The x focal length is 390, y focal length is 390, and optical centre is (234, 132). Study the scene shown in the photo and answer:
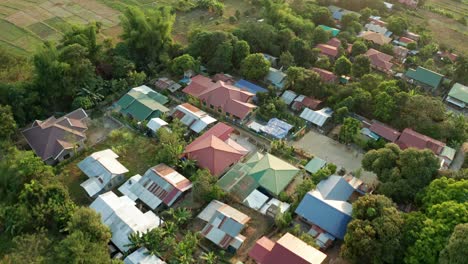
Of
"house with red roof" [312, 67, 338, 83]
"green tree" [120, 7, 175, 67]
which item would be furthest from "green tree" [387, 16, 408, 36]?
"green tree" [120, 7, 175, 67]

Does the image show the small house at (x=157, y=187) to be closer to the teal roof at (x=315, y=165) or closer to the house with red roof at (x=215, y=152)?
the house with red roof at (x=215, y=152)

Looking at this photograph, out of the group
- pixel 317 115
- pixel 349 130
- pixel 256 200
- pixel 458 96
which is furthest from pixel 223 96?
pixel 458 96

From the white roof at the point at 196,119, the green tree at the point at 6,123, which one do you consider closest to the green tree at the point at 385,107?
the white roof at the point at 196,119

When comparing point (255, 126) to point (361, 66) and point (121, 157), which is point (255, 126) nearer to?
point (121, 157)

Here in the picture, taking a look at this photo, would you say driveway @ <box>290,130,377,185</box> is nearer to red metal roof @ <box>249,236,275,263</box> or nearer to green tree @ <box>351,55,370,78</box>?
green tree @ <box>351,55,370,78</box>

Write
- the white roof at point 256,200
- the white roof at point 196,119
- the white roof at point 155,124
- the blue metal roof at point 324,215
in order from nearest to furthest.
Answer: the blue metal roof at point 324,215 → the white roof at point 256,200 → the white roof at point 155,124 → the white roof at point 196,119
